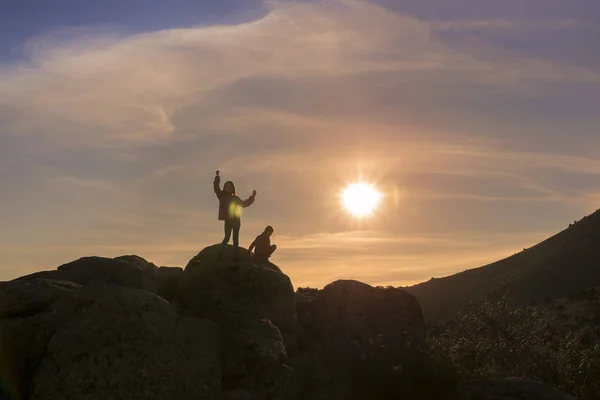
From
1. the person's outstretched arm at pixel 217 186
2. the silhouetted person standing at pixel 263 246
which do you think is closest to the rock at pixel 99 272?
the person's outstretched arm at pixel 217 186

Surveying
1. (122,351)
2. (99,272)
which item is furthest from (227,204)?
(122,351)

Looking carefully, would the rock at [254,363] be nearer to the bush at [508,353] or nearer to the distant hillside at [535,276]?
the bush at [508,353]

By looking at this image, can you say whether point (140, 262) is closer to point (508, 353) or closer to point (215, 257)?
point (215, 257)

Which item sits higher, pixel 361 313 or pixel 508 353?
pixel 361 313

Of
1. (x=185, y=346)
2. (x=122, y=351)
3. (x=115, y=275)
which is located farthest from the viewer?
(x=115, y=275)

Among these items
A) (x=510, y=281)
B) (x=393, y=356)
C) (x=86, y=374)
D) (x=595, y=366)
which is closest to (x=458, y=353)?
(x=393, y=356)

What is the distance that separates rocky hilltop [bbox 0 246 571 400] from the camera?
46.1 ft

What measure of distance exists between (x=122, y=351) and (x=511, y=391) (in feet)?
37.5

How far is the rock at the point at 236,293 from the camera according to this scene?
727 inches

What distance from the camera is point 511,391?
19.2 meters

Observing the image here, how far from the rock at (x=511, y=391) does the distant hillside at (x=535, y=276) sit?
6685cm

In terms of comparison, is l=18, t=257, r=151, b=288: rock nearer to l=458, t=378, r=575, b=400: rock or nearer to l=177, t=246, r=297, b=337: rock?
l=177, t=246, r=297, b=337: rock

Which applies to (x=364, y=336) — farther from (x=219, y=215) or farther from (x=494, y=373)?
(x=219, y=215)

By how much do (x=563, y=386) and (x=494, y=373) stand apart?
553cm
